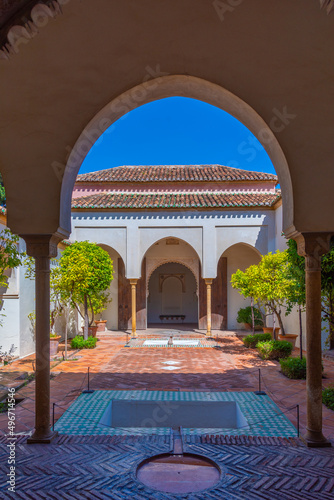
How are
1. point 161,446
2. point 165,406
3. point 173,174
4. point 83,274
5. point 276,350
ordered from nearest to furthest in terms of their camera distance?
1. point 161,446
2. point 165,406
3. point 276,350
4. point 83,274
5. point 173,174

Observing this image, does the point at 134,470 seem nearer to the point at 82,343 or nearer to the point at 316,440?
the point at 316,440

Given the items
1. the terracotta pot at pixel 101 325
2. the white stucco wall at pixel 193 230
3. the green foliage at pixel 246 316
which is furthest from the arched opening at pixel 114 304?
the green foliage at pixel 246 316

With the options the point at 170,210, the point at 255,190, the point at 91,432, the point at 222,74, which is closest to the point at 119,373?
the point at 91,432

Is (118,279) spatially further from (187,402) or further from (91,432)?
(91,432)

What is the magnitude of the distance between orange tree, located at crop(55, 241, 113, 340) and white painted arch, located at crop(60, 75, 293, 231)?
7654 mm

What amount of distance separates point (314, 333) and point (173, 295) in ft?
59.1

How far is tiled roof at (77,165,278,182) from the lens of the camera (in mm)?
19859

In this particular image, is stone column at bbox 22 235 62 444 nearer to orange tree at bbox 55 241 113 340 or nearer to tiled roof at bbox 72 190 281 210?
orange tree at bbox 55 241 113 340

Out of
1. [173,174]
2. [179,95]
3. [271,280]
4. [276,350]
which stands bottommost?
[276,350]

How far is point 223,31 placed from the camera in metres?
4.55

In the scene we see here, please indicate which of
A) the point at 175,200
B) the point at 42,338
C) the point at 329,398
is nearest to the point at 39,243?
the point at 42,338

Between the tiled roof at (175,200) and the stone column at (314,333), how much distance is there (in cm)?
1153

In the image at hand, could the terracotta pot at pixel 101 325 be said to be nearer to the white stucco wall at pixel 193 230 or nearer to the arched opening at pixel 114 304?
the arched opening at pixel 114 304

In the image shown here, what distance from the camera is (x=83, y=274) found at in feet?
42.2
